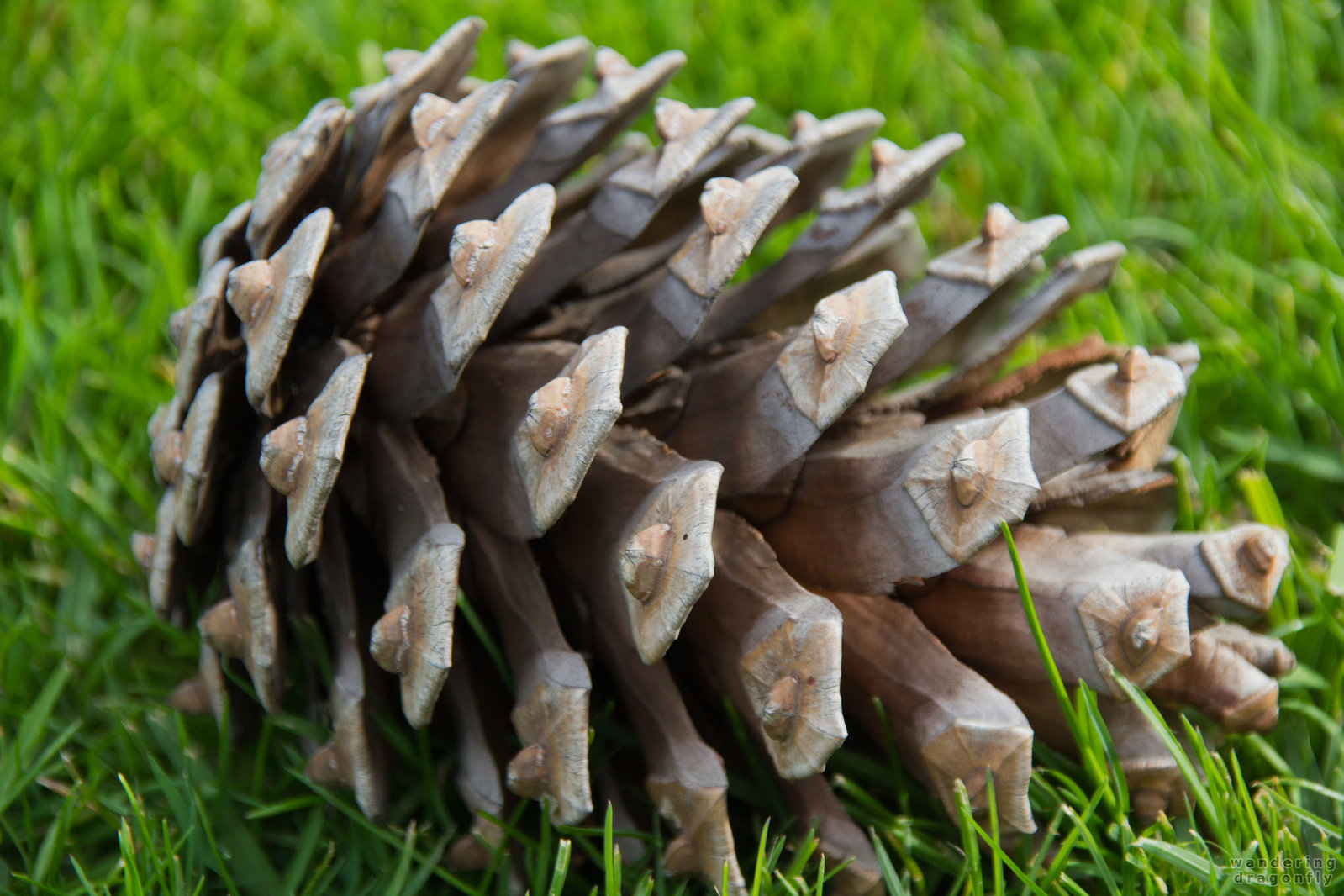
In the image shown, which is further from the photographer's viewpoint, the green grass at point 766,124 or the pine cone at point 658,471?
the green grass at point 766,124

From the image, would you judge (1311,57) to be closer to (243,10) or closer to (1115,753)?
(1115,753)

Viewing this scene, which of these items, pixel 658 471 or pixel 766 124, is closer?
pixel 658 471

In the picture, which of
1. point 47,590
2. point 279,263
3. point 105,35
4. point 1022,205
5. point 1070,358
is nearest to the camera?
point 279,263

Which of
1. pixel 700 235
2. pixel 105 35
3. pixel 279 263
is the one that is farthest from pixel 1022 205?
pixel 105 35

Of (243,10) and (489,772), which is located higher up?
(243,10)
